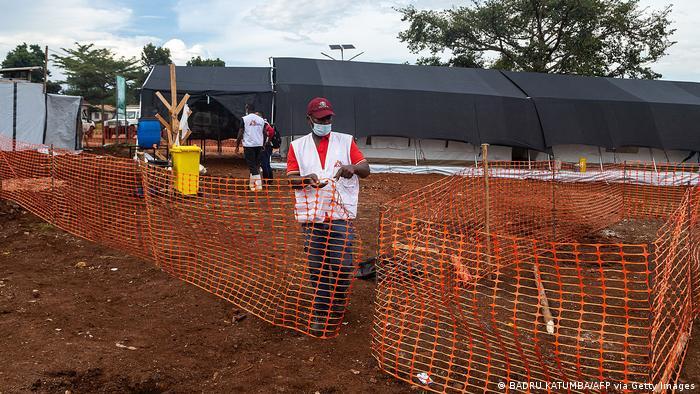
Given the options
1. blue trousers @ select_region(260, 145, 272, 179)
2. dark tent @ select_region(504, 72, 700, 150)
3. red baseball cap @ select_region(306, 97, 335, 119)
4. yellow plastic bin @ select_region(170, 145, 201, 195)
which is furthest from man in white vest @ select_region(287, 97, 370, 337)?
dark tent @ select_region(504, 72, 700, 150)

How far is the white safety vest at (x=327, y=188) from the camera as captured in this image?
167 inches

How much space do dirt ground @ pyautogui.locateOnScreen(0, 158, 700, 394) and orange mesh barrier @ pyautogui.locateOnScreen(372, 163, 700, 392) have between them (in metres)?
0.30

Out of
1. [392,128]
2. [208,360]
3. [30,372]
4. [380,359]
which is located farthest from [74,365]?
[392,128]

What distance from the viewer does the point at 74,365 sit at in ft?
11.9

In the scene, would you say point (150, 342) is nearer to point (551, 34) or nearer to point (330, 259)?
point (330, 259)

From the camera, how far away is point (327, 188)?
14.0 ft

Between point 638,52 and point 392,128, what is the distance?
1622cm

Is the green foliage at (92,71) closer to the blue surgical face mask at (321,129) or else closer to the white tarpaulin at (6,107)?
the white tarpaulin at (6,107)

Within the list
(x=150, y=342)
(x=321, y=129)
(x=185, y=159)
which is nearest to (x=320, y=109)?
(x=321, y=129)

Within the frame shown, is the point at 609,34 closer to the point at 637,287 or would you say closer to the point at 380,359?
the point at 637,287

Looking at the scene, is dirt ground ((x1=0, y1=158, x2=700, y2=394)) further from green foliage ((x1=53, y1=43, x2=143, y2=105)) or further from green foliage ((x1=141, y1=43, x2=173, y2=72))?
green foliage ((x1=141, y1=43, x2=173, y2=72))

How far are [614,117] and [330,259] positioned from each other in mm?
17190

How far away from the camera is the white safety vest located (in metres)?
4.25

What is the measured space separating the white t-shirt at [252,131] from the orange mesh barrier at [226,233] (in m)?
2.97
